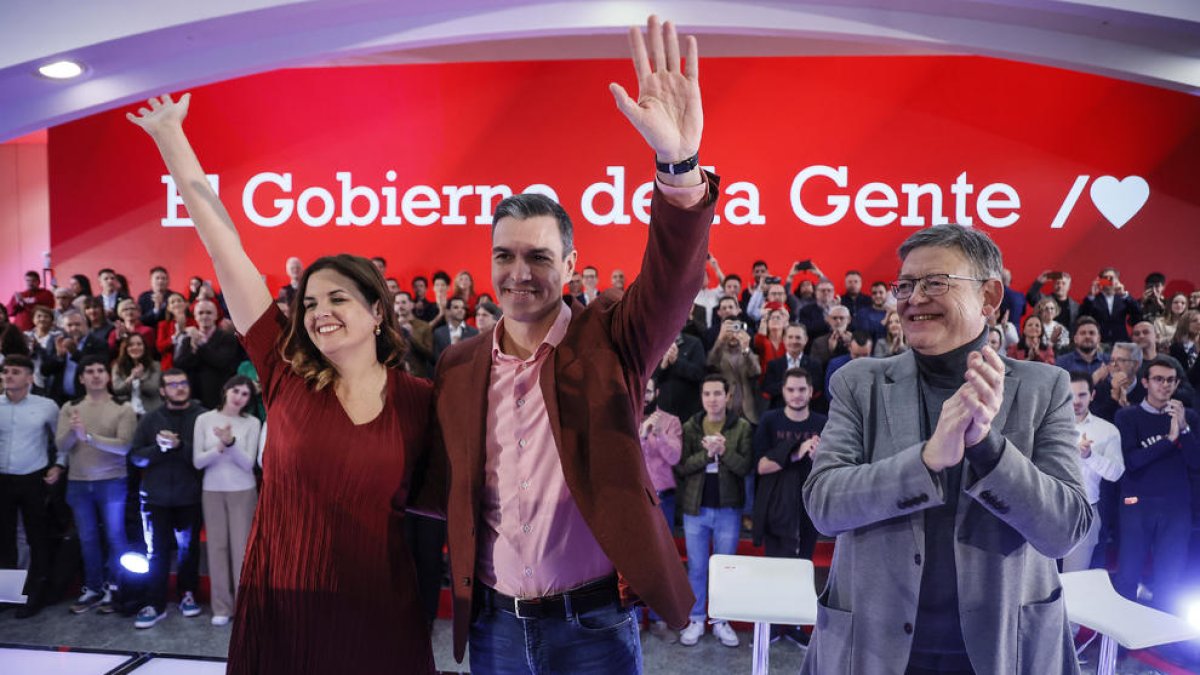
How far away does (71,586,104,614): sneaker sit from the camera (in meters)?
5.30

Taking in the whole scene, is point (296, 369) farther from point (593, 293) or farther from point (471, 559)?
point (593, 293)

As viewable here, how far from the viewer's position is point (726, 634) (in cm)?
486

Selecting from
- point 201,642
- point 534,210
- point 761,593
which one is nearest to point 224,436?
point 201,642

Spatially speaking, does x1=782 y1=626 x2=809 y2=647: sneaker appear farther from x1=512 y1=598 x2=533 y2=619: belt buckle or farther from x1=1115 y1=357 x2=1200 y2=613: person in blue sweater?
x1=512 y1=598 x2=533 y2=619: belt buckle

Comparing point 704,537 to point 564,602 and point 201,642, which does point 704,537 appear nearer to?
point 201,642

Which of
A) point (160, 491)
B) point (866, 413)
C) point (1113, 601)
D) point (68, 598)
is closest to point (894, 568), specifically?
point (866, 413)

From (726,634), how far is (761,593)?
91.1 inches

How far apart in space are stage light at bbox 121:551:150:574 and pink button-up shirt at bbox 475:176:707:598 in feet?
15.1

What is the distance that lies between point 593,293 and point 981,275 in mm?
7273

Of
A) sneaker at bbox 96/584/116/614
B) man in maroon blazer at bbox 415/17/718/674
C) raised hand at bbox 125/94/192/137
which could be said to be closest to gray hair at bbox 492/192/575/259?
man in maroon blazer at bbox 415/17/718/674

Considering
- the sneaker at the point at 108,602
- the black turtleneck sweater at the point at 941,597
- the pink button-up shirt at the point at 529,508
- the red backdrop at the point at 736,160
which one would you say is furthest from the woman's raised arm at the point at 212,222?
the red backdrop at the point at 736,160

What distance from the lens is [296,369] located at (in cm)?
183

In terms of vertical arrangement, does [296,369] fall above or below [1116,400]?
above

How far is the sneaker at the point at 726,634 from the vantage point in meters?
4.82
